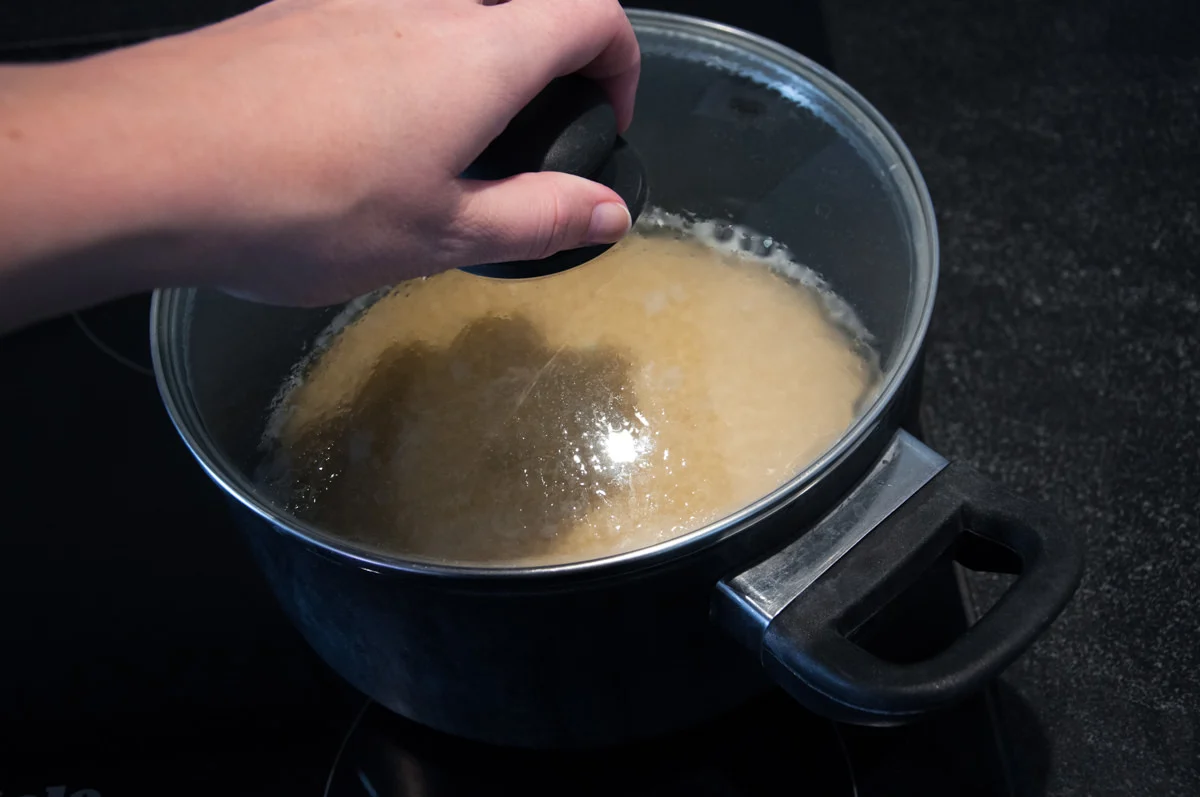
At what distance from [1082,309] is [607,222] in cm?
56

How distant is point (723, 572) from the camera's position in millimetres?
481

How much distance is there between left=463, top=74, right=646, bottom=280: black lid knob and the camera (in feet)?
1.57

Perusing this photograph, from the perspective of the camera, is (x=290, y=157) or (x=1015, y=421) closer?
(x=290, y=157)

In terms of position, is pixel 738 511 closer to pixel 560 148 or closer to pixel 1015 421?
pixel 560 148

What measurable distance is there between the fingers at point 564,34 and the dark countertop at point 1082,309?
429mm

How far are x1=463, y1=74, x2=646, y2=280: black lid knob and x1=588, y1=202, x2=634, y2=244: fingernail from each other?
0.02 m

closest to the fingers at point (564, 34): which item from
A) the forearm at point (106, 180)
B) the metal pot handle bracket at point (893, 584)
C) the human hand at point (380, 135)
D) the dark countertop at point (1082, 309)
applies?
the human hand at point (380, 135)

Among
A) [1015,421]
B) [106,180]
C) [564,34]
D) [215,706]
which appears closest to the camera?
[106,180]

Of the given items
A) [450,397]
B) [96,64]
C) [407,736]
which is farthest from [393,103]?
[407,736]

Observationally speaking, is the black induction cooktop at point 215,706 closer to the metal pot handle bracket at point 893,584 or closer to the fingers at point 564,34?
the metal pot handle bracket at point 893,584

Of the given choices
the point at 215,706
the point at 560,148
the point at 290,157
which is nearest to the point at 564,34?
the point at 560,148

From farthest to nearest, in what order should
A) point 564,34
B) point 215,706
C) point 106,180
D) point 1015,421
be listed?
1. point 1015,421
2. point 215,706
3. point 564,34
4. point 106,180

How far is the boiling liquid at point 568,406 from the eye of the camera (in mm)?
540

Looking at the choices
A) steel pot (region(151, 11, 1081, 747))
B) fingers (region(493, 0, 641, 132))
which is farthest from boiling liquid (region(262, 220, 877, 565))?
fingers (region(493, 0, 641, 132))
